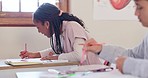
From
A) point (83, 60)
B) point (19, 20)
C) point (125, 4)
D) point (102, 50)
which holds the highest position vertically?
point (125, 4)

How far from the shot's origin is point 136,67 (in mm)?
998

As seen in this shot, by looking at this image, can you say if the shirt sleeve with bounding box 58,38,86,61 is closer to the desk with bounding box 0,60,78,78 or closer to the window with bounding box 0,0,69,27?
the desk with bounding box 0,60,78,78

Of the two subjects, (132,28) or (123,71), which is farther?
(132,28)

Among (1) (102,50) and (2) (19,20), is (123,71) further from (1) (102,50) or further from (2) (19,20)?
(2) (19,20)

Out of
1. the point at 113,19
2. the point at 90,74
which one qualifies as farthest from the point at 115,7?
the point at 90,74

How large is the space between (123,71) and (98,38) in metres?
1.80

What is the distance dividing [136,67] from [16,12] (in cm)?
180

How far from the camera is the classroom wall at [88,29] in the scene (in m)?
2.55

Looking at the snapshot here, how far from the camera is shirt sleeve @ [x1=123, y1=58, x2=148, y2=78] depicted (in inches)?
38.4

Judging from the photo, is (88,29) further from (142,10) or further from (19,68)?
(142,10)

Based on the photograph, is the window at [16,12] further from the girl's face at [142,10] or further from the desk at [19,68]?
the girl's face at [142,10]

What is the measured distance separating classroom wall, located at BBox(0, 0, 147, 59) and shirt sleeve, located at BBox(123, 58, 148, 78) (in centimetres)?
167

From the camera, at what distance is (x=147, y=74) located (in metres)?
0.97

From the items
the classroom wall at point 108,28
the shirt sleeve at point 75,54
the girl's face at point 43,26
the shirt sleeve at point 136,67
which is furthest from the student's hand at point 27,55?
the shirt sleeve at point 136,67
